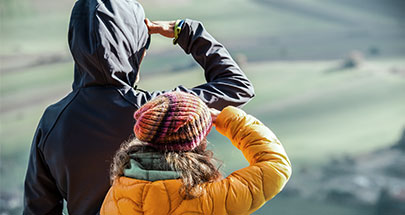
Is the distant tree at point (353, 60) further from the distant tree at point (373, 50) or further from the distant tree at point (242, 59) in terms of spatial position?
the distant tree at point (242, 59)

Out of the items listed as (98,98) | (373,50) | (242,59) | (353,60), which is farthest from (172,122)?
(373,50)

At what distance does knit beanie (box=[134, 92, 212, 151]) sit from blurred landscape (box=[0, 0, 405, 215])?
10.0 feet

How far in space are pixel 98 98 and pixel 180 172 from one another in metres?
0.24

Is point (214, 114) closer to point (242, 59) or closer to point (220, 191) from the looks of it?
point (220, 191)

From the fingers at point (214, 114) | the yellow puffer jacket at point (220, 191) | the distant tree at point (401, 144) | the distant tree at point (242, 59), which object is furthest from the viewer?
the distant tree at point (242, 59)

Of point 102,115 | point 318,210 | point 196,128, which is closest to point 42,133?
point 102,115

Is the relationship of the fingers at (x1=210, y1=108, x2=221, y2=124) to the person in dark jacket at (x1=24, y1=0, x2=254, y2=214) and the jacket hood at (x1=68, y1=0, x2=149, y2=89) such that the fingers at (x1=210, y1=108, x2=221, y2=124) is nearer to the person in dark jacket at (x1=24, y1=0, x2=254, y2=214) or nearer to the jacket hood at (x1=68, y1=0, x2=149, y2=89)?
the person in dark jacket at (x1=24, y1=0, x2=254, y2=214)

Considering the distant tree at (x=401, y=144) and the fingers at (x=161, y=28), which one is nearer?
the fingers at (x=161, y=28)

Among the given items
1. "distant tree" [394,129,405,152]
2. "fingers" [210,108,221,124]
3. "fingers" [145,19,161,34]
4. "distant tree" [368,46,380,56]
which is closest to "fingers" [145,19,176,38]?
"fingers" [145,19,161,34]

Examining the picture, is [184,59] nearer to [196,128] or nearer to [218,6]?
[218,6]

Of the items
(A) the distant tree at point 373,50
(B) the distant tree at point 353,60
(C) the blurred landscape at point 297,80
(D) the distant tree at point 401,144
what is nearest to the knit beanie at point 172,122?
(C) the blurred landscape at point 297,80

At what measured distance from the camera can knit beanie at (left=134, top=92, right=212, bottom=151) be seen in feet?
2.56

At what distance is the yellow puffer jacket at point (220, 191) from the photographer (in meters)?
0.76

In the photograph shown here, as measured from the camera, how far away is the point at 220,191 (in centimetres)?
78
